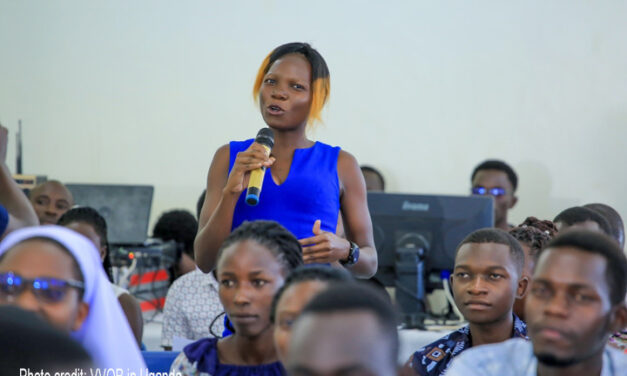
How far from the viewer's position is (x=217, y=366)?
2.45 meters

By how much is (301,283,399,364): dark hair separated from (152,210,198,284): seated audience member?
13.1 ft

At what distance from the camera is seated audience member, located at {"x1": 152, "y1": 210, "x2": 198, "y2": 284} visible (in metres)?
5.56

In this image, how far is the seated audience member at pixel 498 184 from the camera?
571 cm

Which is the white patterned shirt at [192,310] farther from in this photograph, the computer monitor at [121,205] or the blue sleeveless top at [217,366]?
the blue sleeveless top at [217,366]

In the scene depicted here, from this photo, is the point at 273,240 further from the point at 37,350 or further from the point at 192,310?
the point at 192,310

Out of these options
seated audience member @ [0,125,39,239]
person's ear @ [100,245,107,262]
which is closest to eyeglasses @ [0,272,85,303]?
seated audience member @ [0,125,39,239]

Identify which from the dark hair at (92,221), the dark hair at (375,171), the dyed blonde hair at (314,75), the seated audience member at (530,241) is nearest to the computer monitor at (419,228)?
the seated audience member at (530,241)

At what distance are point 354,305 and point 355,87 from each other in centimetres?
516

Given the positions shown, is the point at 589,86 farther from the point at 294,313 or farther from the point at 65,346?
the point at 65,346

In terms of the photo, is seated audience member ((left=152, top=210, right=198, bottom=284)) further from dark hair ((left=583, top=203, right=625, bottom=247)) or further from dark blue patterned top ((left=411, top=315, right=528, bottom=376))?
dark blue patterned top ((left=411, top=315, right=528, bottom=376))

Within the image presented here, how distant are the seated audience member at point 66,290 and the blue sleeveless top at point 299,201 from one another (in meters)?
0.76

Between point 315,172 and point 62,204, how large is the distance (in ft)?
9.97

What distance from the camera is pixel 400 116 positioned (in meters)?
6.62

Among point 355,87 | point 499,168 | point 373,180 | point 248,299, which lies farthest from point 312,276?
point 355,87
